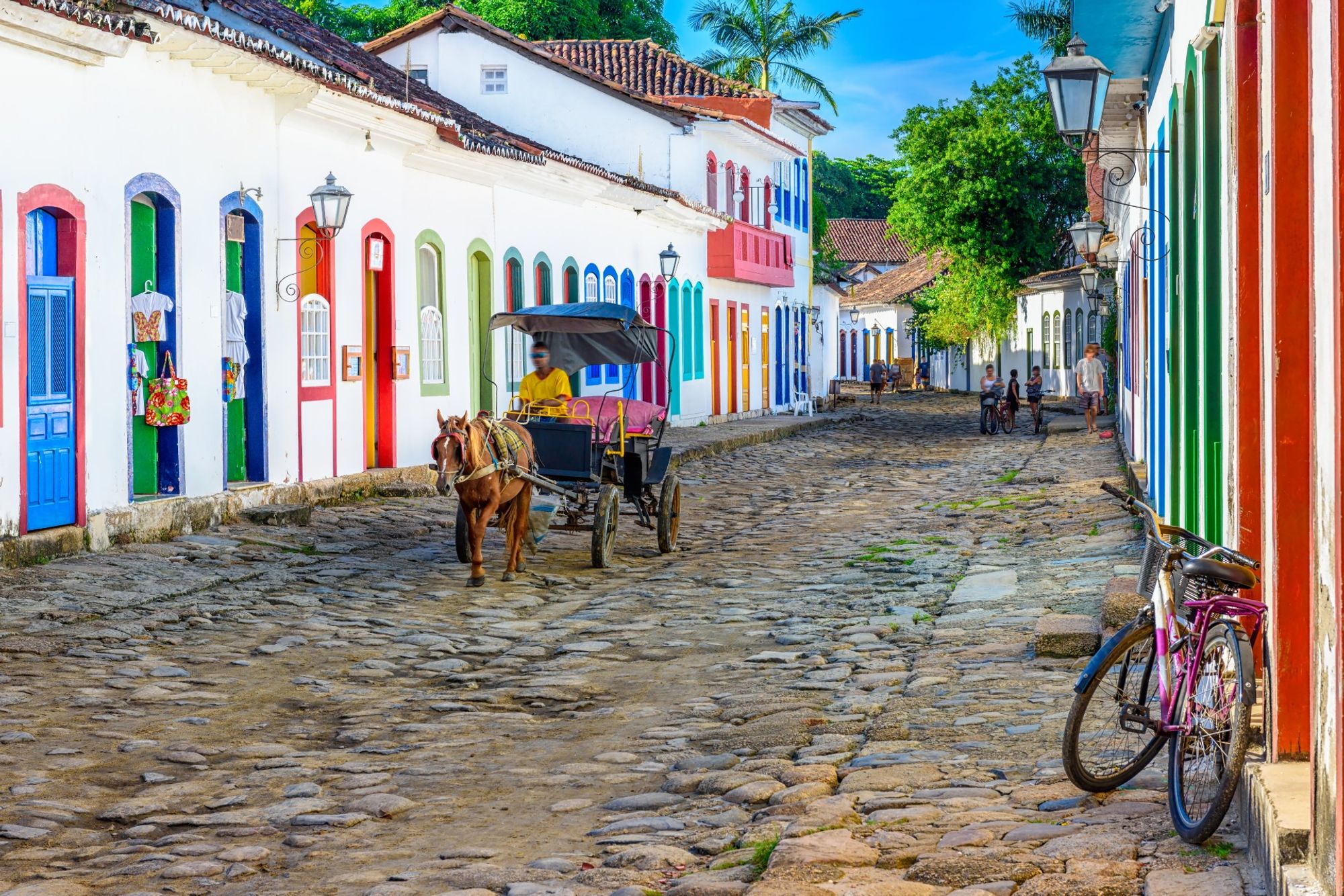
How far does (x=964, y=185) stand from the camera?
144ft

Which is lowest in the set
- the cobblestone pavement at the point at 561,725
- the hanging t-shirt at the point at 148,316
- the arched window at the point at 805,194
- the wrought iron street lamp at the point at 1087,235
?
the cobblestone pavement at the point at 561,725

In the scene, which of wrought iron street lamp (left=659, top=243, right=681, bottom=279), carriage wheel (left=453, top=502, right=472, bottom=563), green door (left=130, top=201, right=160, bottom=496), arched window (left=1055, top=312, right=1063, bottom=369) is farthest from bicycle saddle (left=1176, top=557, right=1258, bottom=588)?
arched window (left=1055, top=312, right=1063, bottom=369)

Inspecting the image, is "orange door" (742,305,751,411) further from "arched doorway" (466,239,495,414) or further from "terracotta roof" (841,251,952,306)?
"terracotta roof" (841,251,952,306)

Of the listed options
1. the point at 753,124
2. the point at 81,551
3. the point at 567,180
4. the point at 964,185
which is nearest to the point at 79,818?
the point at 81,551

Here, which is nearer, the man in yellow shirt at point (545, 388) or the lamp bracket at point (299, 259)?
the man in yellow shirt at point (545, 388)

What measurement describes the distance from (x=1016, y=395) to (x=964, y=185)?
14.2 metres

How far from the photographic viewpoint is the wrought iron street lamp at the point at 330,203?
48.7ft

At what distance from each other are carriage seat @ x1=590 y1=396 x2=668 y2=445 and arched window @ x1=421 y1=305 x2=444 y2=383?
242 inches

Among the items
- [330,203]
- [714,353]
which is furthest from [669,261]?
[330,203]

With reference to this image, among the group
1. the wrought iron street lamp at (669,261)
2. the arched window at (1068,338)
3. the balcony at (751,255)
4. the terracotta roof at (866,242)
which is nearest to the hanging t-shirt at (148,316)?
the wrought iron street lamp at (669,261)

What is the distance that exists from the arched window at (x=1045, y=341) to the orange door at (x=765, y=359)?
12181 mm

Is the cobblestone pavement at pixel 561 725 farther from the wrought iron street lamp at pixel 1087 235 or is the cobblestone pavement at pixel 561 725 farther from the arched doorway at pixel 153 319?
the wrought iron street lamp at pixel 1087 235

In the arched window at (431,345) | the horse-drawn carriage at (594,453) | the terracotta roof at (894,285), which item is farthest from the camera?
the terracotta roof at (894,285)

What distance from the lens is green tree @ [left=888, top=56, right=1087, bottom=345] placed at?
4378cm
